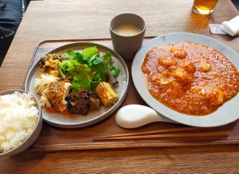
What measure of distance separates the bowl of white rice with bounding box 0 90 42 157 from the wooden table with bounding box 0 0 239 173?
14cm

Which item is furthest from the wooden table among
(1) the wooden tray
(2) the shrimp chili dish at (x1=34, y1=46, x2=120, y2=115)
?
(2) the shrimp chili dish at (x1=34, y1=46, x2=120, y2=115)

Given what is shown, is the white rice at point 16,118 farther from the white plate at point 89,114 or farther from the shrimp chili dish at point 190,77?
the shrimp chili dish at point 190,77

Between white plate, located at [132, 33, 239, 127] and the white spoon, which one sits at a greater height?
white plate, located at [132, 33, 239, 127]

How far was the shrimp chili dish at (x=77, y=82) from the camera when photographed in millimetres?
1164

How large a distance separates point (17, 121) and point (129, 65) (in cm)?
78

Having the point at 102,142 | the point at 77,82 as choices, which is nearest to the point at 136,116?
the point at 102,142

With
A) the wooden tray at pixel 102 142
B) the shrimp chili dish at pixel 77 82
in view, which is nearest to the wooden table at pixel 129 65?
the wooden tray at pixel 102 142

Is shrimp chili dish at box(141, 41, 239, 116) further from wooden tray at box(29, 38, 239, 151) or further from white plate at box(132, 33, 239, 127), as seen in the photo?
wooden tray at box(29, 38, 239, 151)

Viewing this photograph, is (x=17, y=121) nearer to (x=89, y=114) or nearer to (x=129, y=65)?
(x=89, y=114)

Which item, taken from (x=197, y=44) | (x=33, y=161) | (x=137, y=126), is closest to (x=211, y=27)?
(x=197, y=44)

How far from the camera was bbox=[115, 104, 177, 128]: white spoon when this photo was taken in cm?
110

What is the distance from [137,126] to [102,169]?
0.91 feet

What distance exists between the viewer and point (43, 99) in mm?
1178

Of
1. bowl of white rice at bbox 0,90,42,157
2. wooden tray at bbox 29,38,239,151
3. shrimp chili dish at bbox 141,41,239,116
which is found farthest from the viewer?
shrimp chili dish at bbox 141,41,239,116
